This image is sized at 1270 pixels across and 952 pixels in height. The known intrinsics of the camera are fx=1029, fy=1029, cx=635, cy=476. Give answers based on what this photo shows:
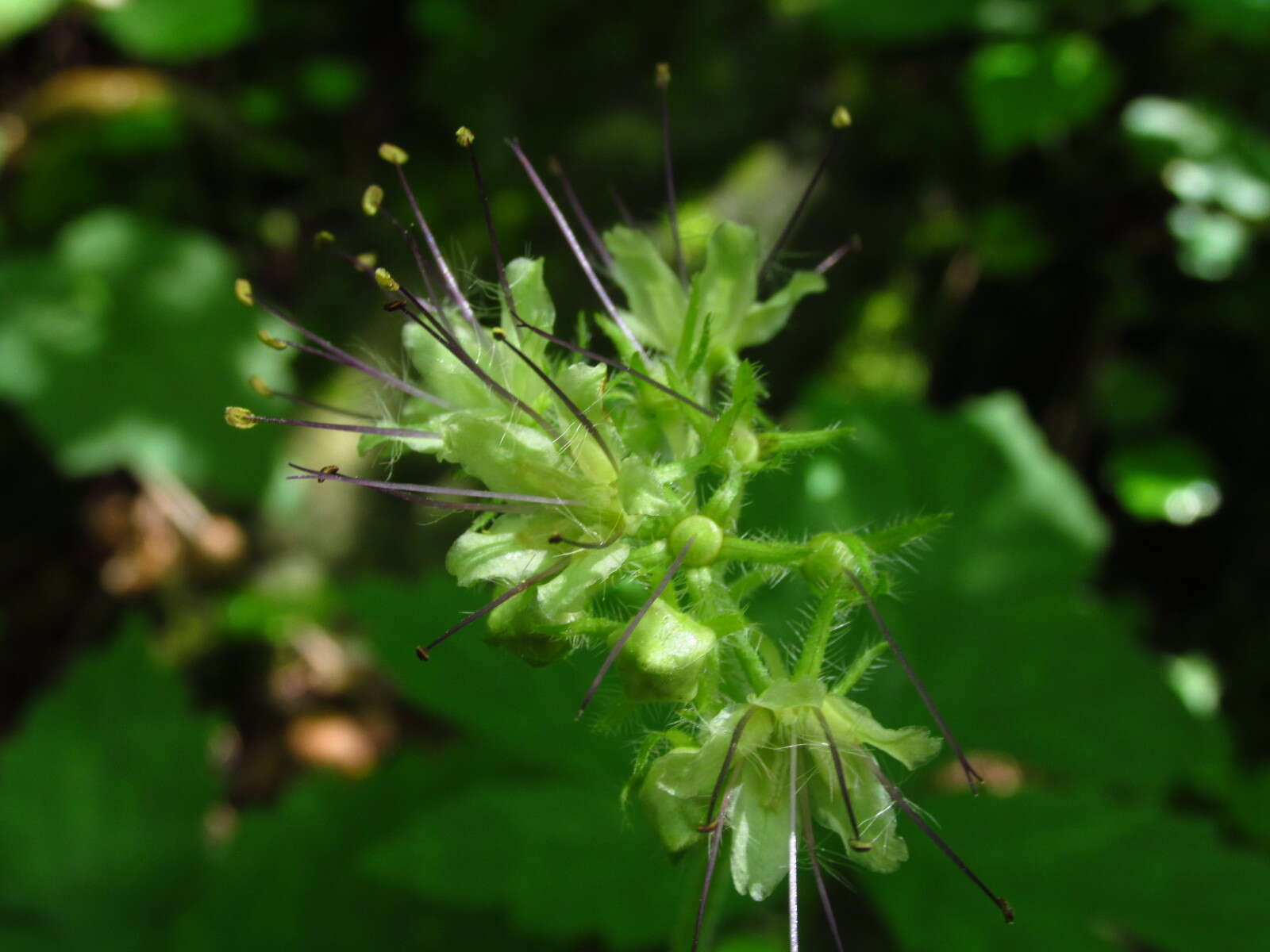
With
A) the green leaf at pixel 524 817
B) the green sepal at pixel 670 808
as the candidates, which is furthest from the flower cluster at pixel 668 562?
the green leaf at pixel 524 817

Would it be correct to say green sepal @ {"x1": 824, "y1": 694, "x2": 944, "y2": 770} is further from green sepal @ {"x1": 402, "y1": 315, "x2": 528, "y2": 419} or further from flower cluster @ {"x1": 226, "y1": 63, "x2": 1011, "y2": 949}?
green sepal @ {"x1": 402, "y1": 315, "x2": 528, "y2": 419}

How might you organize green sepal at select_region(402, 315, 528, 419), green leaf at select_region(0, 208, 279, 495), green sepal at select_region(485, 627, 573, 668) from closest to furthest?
green sepal at select_region(485, 627, 573, 668), green sepal at select_region(402, 315, 528, 419), green leaf at select_region(0, 208, 279, 495)

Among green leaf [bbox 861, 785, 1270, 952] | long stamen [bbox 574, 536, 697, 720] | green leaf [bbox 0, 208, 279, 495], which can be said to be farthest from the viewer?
green leaf [bbox 0, 208, 279, 495]

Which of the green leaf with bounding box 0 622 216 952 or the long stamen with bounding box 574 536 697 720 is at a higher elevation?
the long stamen with bounding box 574 536 697 720

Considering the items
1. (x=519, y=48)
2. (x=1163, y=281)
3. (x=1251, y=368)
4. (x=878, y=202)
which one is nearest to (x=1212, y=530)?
(x=1251, y=368)

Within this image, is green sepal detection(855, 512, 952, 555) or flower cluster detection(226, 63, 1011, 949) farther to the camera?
green sepal detection(855, 512, 952, 555)

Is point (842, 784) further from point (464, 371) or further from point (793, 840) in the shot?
point (464, 371)

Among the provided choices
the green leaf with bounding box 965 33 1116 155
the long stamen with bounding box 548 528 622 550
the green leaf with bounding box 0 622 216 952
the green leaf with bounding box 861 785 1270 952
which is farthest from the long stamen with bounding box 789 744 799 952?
the green leaf with bounding box 965 33 1116 155

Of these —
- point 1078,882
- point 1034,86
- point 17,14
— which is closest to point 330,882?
point 1078,882
